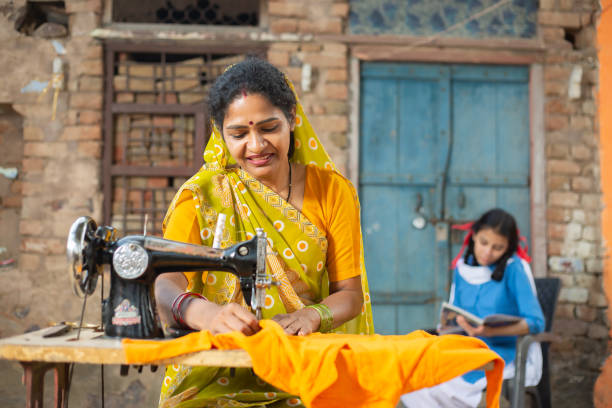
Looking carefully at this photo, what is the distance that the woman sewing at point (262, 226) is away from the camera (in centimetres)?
174

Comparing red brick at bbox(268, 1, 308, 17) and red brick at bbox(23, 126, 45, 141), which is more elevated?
red brick at bbox(268, 1, 308, 17)

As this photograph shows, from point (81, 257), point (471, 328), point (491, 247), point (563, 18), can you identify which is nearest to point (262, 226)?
point (81, 257)

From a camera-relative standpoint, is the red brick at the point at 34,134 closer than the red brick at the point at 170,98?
Yes

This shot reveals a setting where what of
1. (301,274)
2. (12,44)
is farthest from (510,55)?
(12,44)

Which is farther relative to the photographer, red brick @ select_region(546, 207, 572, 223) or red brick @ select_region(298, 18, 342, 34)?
red brick @ select_region(546, 207, 572, 223)

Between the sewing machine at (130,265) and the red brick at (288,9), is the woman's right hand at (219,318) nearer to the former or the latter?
the sewing machine at (130,265)

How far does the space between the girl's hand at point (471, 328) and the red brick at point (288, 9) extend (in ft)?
9.17

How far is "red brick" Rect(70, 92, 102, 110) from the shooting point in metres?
4.59

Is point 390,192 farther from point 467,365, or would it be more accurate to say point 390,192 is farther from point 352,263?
point 467,365

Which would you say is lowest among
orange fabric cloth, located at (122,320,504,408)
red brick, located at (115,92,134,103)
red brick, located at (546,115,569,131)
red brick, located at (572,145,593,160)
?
orange fabric cloth, located at (122,320,504,408)

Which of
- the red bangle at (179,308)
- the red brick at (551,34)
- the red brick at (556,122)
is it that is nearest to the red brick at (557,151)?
the red brick at (556,122)

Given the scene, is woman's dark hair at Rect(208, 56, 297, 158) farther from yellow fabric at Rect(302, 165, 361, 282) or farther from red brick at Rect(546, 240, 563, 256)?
red brick at Rect(546, 240, 563, 256)

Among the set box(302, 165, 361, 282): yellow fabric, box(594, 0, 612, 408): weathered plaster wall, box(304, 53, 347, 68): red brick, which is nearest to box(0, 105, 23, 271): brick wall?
box(304, 53, 347, 68): red brick

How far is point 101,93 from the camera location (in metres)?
4.61
